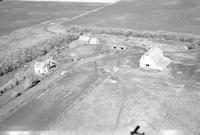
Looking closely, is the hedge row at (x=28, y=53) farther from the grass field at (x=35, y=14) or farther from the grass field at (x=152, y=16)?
the grass field at (x=35, y=14)

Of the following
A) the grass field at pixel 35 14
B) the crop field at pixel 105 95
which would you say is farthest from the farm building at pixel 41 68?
the grass field at pixel 35 14

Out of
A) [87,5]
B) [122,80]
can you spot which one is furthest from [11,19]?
[122,80]

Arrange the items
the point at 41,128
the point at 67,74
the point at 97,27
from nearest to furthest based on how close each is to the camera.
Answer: the point at 41,128 → the point at 67,74 → the point at 97,27

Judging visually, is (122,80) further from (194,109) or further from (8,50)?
(8,50)

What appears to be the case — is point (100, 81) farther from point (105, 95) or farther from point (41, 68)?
point (41, 68)

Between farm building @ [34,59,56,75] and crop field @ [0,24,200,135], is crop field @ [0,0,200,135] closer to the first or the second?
farm building @ [34,59,56,75]

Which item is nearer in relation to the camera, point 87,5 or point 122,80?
point 122,80

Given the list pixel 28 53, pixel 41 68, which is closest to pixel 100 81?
pixel 41 68
